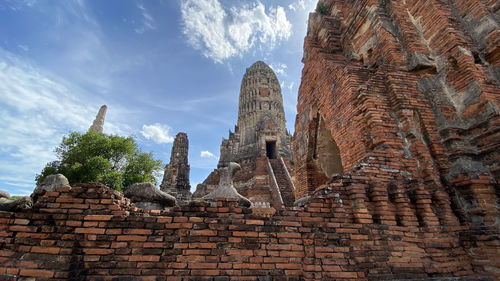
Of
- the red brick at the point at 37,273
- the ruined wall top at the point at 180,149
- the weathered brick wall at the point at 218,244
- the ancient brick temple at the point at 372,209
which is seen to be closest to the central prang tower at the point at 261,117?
the ruined wall top at the point at 180,149

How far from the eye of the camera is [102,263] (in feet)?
8.48

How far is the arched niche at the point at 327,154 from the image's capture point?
21.5 feet

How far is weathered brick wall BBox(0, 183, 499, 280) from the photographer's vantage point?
255cm

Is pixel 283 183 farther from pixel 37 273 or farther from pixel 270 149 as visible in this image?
pixel 37 273

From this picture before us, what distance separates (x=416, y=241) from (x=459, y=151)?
1.76 m

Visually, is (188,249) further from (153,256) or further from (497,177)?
(497,177)

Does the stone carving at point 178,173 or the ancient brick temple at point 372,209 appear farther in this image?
Answer: the stone carving at point 178,173

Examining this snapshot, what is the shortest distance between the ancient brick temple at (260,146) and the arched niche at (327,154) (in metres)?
9.20

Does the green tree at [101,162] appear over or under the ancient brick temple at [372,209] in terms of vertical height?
over

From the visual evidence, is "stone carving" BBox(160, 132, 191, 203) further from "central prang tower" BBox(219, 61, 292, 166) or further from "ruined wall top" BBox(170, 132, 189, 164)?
"central prang tower" BBox(219, 61, 292, 166)

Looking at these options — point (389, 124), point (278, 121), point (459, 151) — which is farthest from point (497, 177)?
point (278, 121)

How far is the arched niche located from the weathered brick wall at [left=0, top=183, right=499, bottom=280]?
3239 millimetres

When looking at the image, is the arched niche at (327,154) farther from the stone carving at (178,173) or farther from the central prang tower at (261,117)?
the central prang tower at (261,117)

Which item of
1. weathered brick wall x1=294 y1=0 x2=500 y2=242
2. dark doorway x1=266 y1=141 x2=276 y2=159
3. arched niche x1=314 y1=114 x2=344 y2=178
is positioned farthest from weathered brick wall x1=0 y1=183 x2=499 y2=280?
dark doorway x1=266 y1=141 x2=276 y2=159
